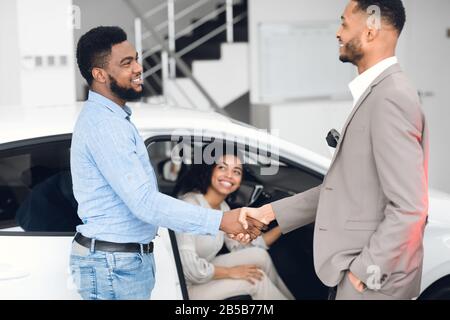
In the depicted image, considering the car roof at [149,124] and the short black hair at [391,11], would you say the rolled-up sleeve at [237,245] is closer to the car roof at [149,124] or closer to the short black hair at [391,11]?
the car roof at [149,124]

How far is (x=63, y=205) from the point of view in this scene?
9.29 ft

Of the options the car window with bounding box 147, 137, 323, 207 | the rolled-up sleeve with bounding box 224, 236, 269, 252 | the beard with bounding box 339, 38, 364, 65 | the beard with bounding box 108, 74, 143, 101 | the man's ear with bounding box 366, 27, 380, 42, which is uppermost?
the man's ear with bounding box 366, 27, 380, 42

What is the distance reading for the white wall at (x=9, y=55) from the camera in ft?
21.3

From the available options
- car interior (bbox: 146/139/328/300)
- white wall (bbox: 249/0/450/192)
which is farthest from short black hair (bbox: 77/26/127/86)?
white wall (bbox: 249/0/450/192)

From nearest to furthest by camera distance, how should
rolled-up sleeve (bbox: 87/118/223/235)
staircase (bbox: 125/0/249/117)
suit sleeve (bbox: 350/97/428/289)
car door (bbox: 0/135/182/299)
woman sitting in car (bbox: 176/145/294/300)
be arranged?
1. suit sleeve (bbox: 350/97/428/289)
2. rolled-up sleeve (bbox: 87/118/223/235)
3. car door (bbox: 0/135/182/299)
4. woman sitting in car (bbox: 176/145/294/300)
5. staircase (bbox: 125/0/249/117)

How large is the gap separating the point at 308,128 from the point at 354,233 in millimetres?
6336

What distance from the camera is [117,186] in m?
2.25

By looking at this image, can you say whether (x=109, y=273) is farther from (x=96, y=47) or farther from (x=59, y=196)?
(x=96, y=47)

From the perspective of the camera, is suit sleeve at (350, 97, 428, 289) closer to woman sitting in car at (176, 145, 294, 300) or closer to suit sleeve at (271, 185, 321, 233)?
suit sleeve at (271, 185, 321, 233)

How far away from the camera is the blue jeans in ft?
7.73

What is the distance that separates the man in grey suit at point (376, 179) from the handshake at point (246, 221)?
48 cm

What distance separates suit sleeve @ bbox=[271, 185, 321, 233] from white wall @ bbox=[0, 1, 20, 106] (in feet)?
14.9

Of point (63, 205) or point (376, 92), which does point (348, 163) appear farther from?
point (63, 205)

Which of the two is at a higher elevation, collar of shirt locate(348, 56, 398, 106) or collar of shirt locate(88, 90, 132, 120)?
collar of shirt locate(348, 56, 398, 106)
